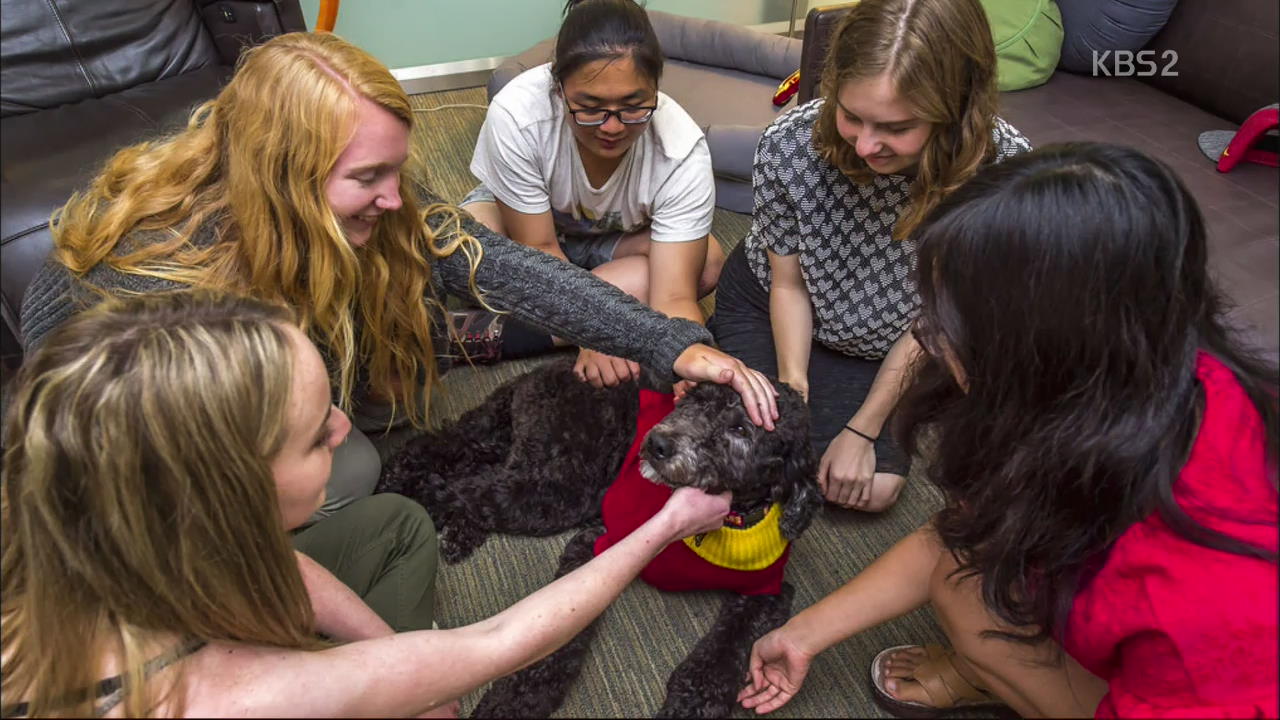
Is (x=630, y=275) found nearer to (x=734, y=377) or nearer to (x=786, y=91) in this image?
(x=734, y=377)

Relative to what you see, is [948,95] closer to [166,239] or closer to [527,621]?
[527,621]

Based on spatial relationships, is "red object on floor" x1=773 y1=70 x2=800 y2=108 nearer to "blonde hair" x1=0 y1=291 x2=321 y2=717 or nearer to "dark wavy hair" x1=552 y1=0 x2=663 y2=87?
"dark wavy hair" x1=552 y1=0 x2=663 y2=87

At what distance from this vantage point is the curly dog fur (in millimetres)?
1322

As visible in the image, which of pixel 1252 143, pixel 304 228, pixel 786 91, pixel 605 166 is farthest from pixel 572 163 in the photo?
pixel 1252 143

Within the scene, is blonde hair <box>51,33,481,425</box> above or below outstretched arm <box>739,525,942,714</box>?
A: above

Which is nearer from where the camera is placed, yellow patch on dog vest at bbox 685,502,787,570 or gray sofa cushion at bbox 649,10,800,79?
yellow patch on dog vest at bbox 685,502,787,570

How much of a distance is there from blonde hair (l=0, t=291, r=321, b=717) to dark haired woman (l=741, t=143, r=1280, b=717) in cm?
77

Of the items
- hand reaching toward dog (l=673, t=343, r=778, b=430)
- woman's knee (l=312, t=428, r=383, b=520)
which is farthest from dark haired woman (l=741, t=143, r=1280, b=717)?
woman's knee (l=312, t=428, r=383, b=520)

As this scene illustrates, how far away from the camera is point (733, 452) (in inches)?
51.4

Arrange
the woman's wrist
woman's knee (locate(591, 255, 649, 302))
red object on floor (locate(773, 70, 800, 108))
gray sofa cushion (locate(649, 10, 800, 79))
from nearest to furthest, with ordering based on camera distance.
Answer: the woman's wrist < woman's knee (locate(591, 255, 649, 302)) < red object on floor (locate(773, 70, 800, 108)) < gray sofa cushion (locate(649, 10, 800, 79))

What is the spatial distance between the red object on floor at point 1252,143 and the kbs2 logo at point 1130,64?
1.44ft

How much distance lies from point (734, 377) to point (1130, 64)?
6.03 feet

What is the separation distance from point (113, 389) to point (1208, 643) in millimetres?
1093

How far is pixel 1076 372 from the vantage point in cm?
89
